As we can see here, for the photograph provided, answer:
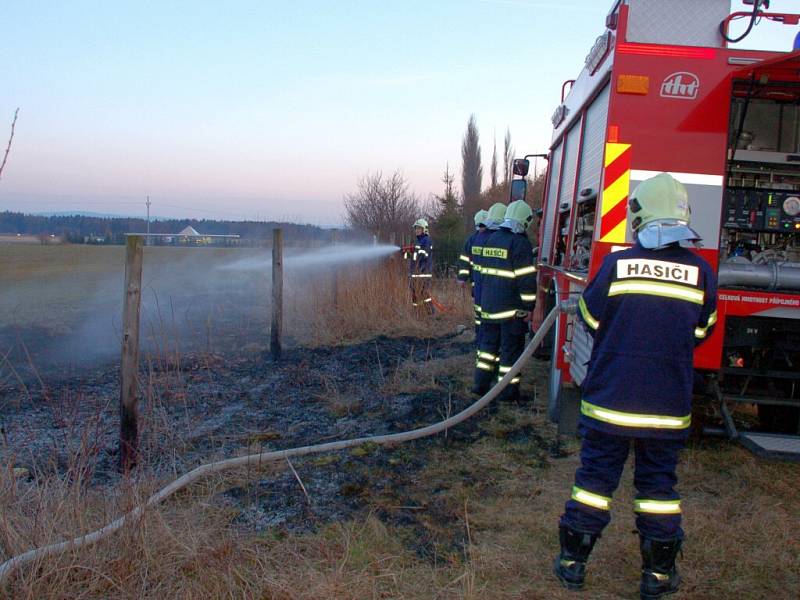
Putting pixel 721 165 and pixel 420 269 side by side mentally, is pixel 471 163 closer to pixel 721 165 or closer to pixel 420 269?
pixel 420 269

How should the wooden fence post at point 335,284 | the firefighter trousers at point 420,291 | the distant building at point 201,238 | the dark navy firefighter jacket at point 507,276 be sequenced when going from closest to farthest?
the dark navy firefighter jacket at point 507,276, the wooden fence post at point 335,284, the firefighter trousers at point 420,291, the distant building at point 201,238

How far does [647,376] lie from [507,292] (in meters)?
3.32

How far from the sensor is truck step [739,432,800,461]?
11.9ft

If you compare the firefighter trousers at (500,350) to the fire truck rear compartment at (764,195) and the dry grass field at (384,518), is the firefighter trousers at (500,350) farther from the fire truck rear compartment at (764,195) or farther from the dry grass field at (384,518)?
the fire truck rear compartment at (764,195)

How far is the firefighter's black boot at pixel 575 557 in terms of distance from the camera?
2.95 m

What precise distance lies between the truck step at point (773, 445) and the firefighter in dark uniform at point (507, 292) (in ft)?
7.72

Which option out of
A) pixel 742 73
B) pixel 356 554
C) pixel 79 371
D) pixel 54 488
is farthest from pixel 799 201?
pixel 79 371

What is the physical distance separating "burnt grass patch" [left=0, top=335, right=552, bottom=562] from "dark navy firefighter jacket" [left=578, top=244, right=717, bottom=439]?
1.10 meters

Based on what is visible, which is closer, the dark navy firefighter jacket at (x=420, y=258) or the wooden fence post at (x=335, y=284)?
the wooden fence post at (x=335, y=284)

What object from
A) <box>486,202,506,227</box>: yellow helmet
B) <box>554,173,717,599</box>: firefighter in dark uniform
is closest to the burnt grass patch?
<box>554,173,717,599</box>: firefighter in dark uniform

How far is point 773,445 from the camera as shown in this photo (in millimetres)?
3793

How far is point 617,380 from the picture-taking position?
2.87 metres

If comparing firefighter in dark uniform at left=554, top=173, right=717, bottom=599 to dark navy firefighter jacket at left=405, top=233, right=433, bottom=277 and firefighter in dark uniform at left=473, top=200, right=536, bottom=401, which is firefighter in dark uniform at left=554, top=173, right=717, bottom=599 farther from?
dark navy firefighter jacket at left=405, top=233, right=433, bottom=277

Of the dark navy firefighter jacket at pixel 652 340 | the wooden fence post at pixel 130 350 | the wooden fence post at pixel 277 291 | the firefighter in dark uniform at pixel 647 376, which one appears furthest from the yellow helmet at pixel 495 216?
the dark navy firefighter jacket at pixel 652 340
